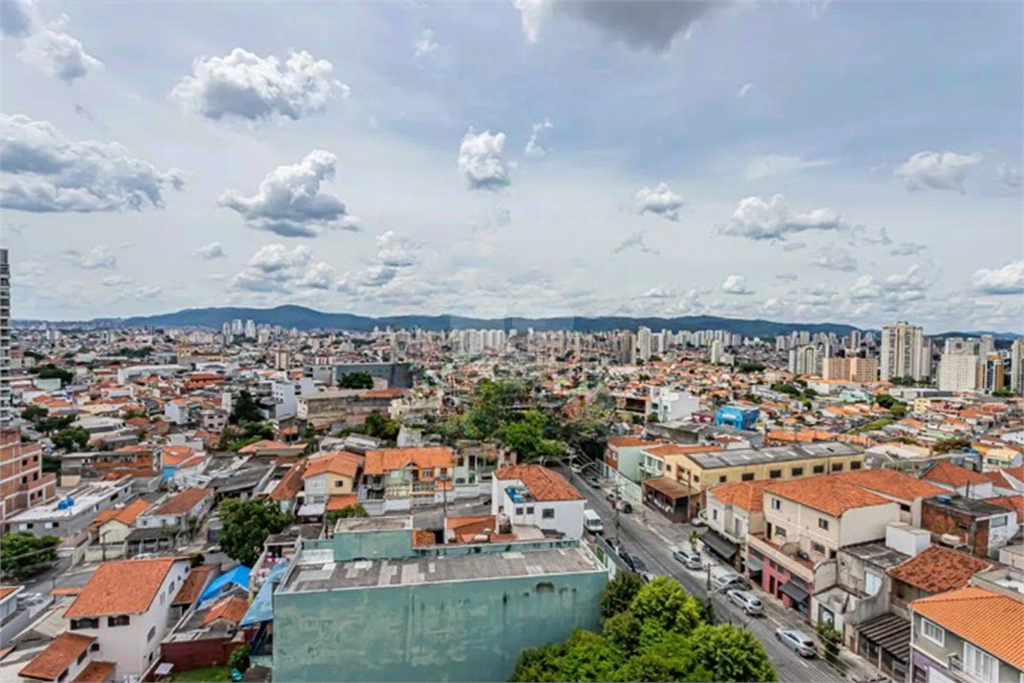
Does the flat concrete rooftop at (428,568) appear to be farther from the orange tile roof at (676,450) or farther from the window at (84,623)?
the orange tile roof at (676,450)

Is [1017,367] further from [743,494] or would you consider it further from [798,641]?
[798,641]

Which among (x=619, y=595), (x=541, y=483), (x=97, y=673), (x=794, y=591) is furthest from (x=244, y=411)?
(x=794, y=591)

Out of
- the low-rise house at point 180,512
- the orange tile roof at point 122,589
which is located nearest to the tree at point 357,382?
the low-rise house at point 180,512

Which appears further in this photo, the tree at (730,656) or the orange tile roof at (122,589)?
the orange tile roof at (122,589)

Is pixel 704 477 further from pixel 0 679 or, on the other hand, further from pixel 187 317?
pixel 187 317

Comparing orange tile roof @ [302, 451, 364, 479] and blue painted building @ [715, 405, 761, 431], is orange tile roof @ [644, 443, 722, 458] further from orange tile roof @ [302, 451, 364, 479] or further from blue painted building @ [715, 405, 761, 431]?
orange tile roof @ [302, 451, 364, 479]

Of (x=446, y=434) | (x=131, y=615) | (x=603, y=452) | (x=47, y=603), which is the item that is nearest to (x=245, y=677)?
(x=131, y=615)
